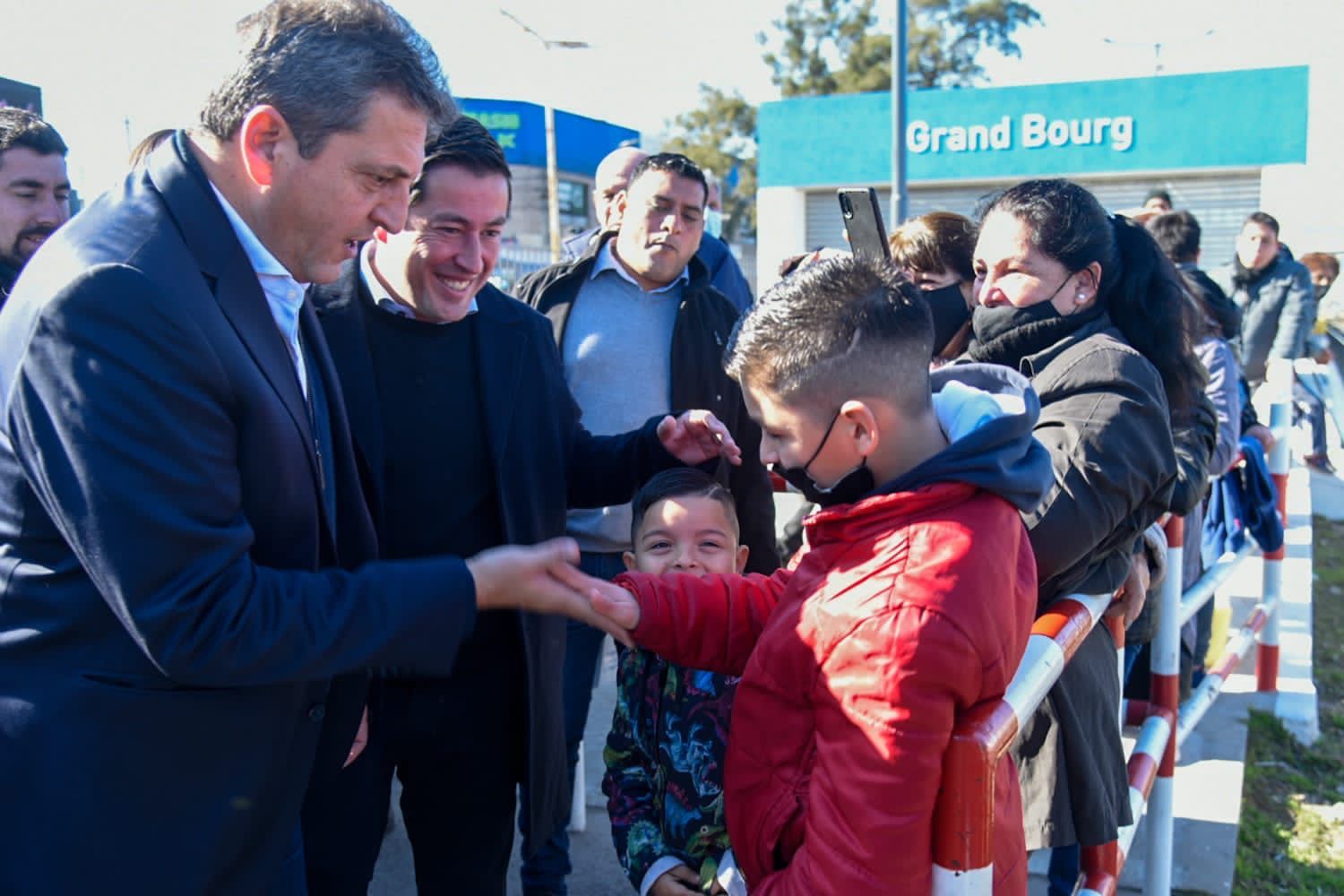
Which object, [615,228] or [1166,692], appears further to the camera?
[615,228]

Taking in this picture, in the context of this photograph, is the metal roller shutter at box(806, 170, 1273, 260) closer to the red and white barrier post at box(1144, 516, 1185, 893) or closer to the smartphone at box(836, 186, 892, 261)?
the smartphone at box(836, 186, 892, 261)

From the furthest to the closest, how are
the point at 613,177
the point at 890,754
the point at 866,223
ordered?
the point at 613,177, the point at 866,223, the point at 890,754

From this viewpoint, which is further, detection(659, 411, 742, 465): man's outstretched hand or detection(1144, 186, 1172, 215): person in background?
detection(1144, 186, 1172, 215): person in background

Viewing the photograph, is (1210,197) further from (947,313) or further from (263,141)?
(263,141)

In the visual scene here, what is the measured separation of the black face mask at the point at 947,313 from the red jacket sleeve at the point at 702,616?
1.33 metres

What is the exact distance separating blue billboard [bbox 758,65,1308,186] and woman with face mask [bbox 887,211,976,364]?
1971 cm

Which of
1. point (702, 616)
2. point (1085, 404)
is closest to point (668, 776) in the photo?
point (702, 616)

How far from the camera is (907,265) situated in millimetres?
3242

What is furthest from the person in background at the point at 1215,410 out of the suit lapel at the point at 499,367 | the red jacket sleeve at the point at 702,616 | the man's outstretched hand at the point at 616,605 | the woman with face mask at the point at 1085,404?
the suit lapel at the point at 499,367

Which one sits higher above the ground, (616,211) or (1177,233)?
(616,211)

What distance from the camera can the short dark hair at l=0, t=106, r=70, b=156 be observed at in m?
3.51

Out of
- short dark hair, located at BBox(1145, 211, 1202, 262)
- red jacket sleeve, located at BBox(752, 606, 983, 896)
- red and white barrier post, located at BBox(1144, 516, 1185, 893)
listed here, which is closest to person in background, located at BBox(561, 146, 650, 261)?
short dark hair, located at BBox(1145, 211, 1202, 262)

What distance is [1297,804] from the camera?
408cm

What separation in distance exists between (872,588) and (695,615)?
0.56 metres
